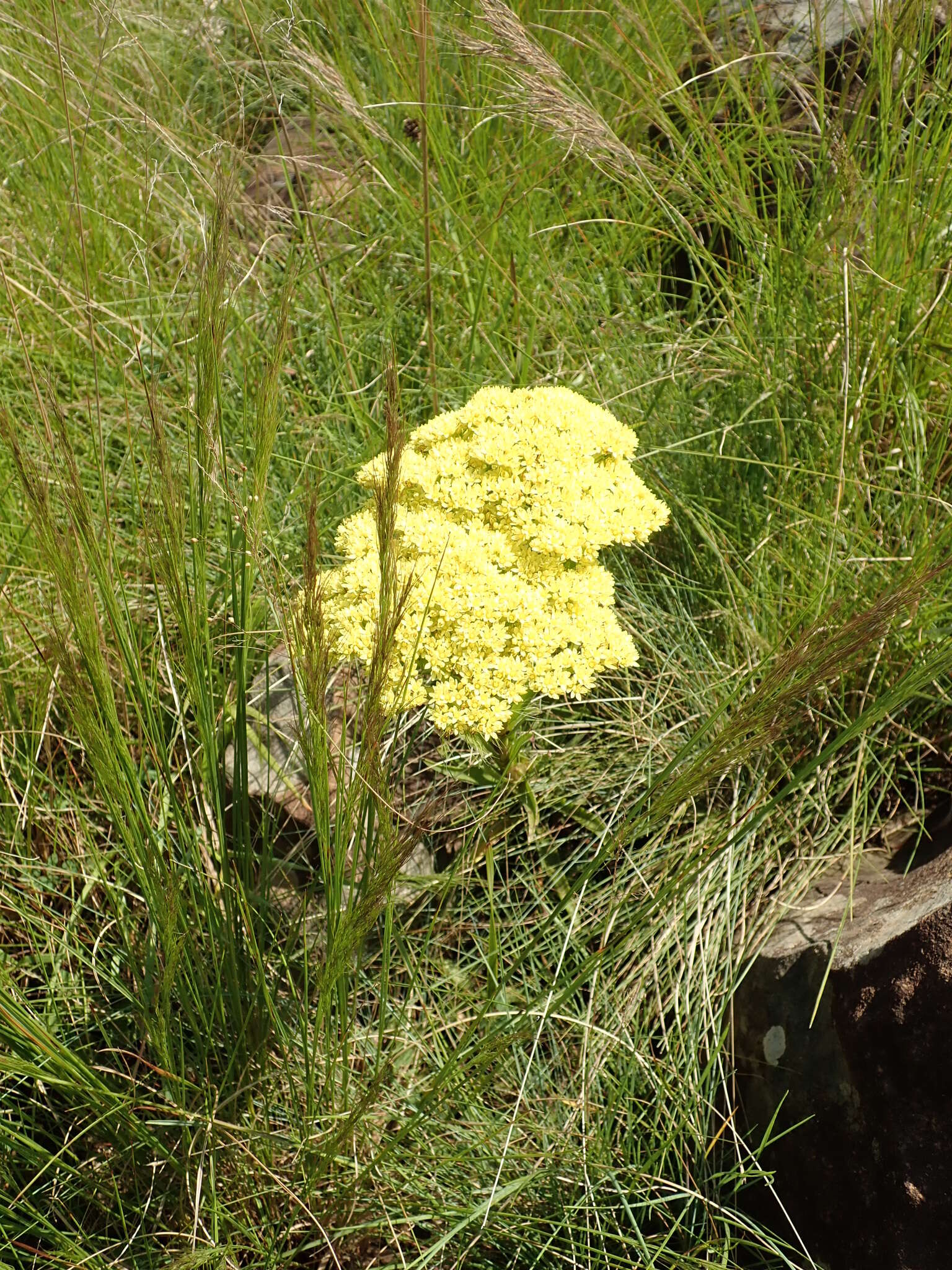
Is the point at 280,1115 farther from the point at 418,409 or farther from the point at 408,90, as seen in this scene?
the point at 408,90

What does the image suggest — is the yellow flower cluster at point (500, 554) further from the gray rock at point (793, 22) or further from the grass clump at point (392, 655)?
the gray rock at point (793, 22)

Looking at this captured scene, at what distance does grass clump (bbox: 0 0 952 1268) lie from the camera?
147cm

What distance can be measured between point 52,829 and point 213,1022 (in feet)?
2.42

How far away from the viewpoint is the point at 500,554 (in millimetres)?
1700

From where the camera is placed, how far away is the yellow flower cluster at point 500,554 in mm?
1586

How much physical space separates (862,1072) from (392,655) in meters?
1.01

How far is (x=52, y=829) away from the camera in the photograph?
2193 millimetres

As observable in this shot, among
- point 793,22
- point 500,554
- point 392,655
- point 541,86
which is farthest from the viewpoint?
point 793,22

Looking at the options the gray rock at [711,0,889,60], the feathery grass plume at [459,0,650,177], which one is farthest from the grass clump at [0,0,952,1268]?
the gray rock at [711,0,889,60]

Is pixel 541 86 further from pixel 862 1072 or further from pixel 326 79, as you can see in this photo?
pixel 862 1072

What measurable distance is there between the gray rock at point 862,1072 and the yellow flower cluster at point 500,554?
637 mm

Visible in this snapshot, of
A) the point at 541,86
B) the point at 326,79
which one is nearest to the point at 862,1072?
the point at 541,86

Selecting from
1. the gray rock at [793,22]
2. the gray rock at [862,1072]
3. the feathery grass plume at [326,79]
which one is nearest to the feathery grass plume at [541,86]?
the feathery grass plume at [326,79]

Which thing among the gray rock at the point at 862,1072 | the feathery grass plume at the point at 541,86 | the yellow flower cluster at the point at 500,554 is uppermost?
the feathery grass plume at the point at 541,86
